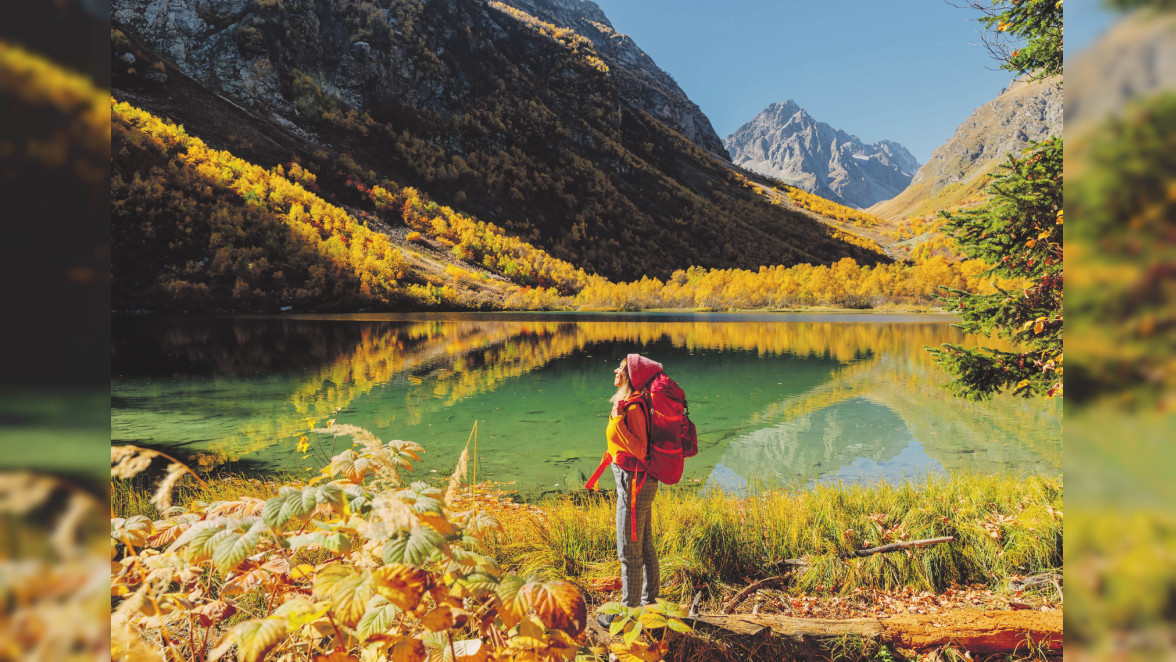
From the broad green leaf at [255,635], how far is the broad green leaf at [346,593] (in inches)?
3.5

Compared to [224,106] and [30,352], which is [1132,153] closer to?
[30,352]

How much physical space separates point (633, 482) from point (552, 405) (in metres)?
9.52

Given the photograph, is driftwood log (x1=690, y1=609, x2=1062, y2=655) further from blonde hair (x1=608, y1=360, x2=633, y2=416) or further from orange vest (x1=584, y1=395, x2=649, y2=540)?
blonde hair (x1=608, y1=360, x2=633, y2=416)

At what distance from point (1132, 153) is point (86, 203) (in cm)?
81

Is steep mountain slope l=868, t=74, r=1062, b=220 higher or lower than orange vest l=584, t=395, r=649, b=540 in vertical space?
higher

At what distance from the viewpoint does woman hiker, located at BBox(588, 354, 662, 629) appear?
2602 millimetres

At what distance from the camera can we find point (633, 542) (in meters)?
2.69

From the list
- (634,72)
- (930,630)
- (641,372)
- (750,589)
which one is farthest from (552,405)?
(634,72)

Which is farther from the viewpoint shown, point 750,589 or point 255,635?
point 750,589

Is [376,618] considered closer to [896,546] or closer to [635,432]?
[635,432]

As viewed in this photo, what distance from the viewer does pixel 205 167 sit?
45.0 meters

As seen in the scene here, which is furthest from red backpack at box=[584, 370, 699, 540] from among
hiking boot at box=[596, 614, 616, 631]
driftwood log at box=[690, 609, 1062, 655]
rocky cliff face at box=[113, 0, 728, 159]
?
rocky cliff face at box=[113, 0, 728, 159]

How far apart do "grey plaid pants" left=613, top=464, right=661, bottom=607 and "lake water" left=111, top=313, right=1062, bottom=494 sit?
8.09 ft

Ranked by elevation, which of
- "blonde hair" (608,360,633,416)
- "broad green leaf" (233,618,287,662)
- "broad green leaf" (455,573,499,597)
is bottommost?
"broad green leaf" (233,618,287,662)
